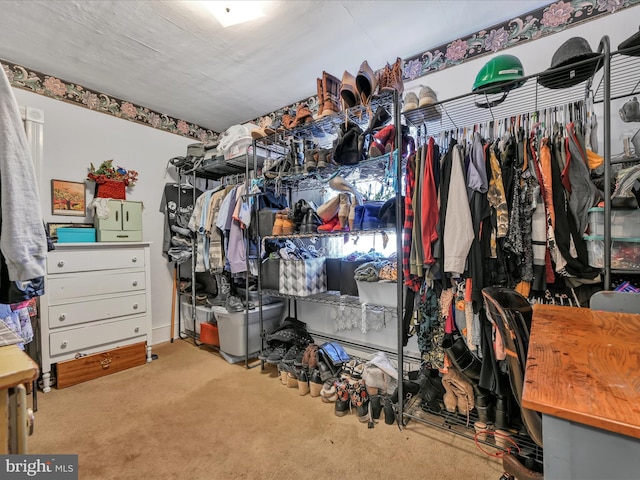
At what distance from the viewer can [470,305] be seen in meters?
1.52

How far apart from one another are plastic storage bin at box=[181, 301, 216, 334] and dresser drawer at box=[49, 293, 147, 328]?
56 centimetres

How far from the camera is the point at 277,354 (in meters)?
2.41

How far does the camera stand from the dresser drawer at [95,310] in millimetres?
2201

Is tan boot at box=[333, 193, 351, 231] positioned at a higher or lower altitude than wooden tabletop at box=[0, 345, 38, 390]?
higher

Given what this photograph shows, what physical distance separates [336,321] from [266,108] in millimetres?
2395

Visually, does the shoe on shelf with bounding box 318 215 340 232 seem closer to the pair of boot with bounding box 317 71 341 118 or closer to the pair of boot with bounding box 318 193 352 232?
the pair of boot with bounding box 318 193 352 232

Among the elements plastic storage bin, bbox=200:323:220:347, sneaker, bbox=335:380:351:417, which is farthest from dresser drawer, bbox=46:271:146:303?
sneaker, bbox=335:380:351:417

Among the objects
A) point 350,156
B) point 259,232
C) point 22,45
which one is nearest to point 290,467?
point 259,232

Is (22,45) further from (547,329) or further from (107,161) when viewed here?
(547,329)

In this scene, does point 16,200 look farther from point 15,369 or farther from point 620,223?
point 620,223

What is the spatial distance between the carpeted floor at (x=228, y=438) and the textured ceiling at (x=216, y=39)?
8.42 feet

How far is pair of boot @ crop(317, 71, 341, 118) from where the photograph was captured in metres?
2.11

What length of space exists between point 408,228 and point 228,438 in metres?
1.58

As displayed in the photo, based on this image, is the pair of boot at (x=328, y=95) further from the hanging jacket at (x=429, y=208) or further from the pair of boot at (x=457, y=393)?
the pair of boot at (x=457, y=393)
